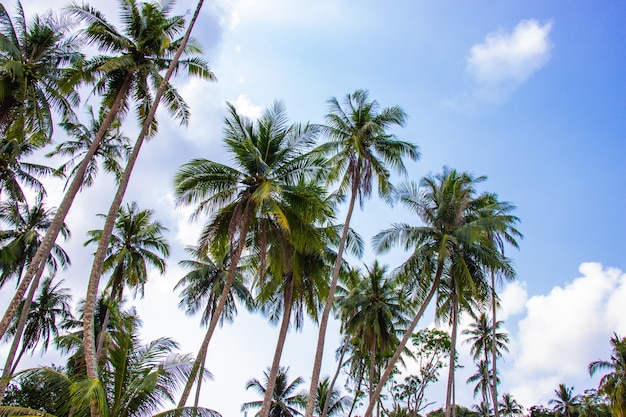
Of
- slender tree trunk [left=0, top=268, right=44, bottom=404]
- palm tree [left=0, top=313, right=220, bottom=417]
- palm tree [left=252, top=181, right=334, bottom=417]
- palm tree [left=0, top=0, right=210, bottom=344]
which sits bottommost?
palm tree [left=0, top=313, right=220, bottom=417]

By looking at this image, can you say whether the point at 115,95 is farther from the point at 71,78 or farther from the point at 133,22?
the point at 133,22

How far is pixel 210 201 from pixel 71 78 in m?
5.90

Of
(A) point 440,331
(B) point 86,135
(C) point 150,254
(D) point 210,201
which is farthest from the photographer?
(A) point 440,331

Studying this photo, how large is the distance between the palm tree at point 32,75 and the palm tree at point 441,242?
1452cm

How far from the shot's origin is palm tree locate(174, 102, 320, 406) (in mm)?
16031

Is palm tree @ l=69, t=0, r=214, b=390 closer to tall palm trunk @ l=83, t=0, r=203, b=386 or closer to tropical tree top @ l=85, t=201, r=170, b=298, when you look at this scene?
tall palm trunk @ l=83, t=0, r=203, b=386

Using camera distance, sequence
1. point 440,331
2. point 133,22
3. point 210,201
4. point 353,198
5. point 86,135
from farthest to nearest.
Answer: point 440,331 < point 86,135 < point 353,198 < point 210,201 < point 133,22

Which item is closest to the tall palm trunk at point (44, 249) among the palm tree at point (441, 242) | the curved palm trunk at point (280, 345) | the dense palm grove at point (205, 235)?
the dense palm grove at point (205, 235)

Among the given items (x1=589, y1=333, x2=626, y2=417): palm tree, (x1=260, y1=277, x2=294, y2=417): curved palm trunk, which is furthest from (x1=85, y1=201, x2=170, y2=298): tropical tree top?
(x1=589, y1=333, x2=626, y2=417): palm tree

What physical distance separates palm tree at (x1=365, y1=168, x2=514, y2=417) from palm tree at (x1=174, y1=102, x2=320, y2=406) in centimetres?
709

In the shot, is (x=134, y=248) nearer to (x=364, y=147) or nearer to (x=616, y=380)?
(x=364, y=147)

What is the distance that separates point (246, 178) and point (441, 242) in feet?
30.4

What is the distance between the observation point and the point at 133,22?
15.5m

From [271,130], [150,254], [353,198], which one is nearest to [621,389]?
[353,198]
